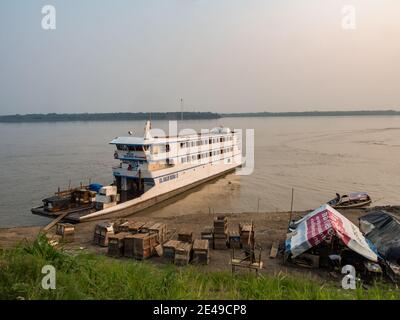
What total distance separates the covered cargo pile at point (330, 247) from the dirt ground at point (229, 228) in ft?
1.42

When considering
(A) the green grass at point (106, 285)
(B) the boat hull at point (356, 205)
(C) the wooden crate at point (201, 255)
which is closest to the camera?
(A) the green grass at point (106, 285)

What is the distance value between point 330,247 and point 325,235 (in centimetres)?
50

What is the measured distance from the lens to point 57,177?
35.5 metres

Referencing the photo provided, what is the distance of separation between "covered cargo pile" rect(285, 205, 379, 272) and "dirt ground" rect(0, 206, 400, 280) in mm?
432

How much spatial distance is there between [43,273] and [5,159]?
50.6 meters

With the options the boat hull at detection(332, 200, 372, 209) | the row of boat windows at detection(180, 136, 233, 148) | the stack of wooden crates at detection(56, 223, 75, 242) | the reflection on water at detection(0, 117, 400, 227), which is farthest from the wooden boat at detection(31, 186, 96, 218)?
the boat hull at detection(332, 200, 372, 209)

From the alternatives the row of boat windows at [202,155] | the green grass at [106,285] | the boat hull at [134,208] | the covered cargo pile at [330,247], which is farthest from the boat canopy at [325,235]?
the row of boat windows at [202,155]

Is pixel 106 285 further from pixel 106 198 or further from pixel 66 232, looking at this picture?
pixel 106 198

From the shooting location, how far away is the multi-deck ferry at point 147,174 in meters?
21.7

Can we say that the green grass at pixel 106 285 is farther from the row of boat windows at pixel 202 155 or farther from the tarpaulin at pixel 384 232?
the row of boat windows at pixel 202 155

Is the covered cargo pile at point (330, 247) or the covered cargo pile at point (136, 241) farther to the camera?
the covered cargo pile at point (136, 241)

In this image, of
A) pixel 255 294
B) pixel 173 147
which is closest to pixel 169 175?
pixel 173 147

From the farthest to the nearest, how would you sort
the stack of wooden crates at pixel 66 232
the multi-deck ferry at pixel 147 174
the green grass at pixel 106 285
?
1. the multi-deck ferry at pixel 147 174
2. the stack of wooden crates at pixel 66 232
3. the green grass at pixel 106 285
